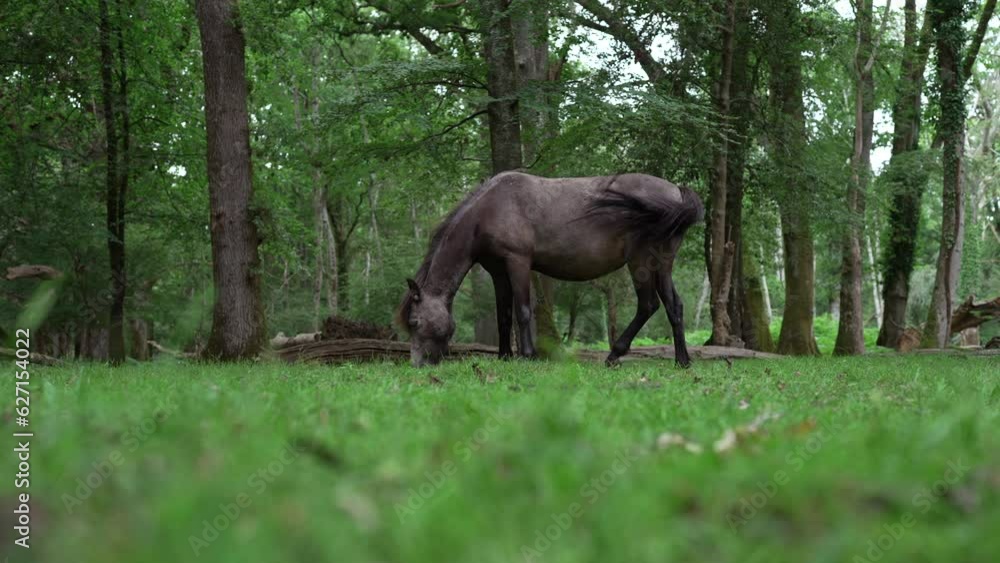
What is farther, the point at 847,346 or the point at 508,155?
the point at 847,346

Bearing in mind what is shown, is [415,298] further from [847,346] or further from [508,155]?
[847,346]

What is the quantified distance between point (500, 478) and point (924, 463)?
1.34 meters

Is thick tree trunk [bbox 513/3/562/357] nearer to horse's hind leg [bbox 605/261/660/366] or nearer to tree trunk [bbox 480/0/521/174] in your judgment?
tree trunk [bbox 480/0/521/174]

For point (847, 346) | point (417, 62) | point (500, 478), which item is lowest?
point (847, 346)

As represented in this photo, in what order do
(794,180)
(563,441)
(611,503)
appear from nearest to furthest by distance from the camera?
1. (611,503)
2. (563,441)
3. (794,180)

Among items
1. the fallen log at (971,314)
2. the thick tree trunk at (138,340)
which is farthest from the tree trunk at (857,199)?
the thick tree trunk at (138,340)

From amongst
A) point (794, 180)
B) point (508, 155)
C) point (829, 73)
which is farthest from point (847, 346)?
point (508, 155)

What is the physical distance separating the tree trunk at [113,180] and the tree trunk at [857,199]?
48.8 ft

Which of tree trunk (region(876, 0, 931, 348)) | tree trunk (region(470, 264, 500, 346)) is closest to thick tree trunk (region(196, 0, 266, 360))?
tree trunk (region(470, 264, 500, 346))

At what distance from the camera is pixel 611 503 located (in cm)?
212

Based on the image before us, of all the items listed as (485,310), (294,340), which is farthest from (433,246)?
(485,310)

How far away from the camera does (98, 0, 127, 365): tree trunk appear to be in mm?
15961

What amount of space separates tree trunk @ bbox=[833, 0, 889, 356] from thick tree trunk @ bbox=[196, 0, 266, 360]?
11.7 metres

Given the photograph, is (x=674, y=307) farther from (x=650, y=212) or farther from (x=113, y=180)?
(x=113, y=180)
